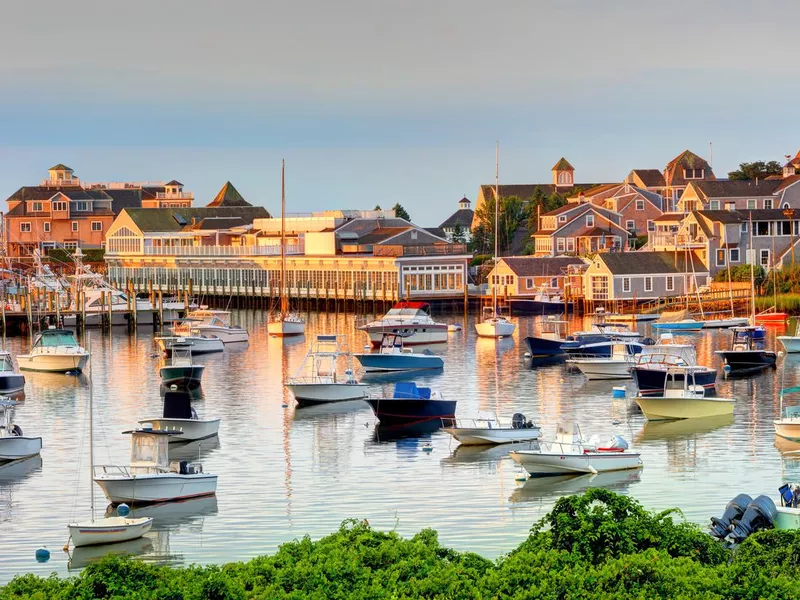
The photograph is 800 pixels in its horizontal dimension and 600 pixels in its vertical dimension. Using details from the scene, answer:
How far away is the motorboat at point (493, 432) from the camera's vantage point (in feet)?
167

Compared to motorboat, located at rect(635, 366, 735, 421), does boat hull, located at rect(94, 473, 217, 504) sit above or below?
below

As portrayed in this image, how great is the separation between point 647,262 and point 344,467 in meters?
78.0

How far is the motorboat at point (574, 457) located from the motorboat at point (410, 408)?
10386 millimetres

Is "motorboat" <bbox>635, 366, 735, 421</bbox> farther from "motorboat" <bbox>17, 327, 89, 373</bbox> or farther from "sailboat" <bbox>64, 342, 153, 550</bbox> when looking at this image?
"motorboat" <bbox>17, 327, 89, 373</bbox>

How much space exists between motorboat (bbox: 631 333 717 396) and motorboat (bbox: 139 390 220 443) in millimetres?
17477

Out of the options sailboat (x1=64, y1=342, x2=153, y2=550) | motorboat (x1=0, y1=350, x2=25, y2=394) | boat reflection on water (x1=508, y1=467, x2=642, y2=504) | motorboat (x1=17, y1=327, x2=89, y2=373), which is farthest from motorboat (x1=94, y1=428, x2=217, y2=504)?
motorboat (x1=17, y1=327, x2=89, y2=373)

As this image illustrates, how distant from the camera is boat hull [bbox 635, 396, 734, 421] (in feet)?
187

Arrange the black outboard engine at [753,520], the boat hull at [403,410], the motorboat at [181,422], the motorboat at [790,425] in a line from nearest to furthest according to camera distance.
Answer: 1. the black outboard engine at [753,520]
2. the motorboat at [790,425]
3. the motorboat at [181,422]
4. the boat hull at [403,410]

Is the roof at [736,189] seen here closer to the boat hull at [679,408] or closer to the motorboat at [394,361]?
the motorboat at [394,361]

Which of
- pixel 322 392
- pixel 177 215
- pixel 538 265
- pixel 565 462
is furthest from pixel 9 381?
pixel 177 215

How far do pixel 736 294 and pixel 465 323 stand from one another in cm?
2077

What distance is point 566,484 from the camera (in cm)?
4447

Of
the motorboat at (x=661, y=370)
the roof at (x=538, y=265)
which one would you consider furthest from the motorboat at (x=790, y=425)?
the roof at (x=538, y=265)

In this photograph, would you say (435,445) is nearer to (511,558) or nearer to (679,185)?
(511,558)
